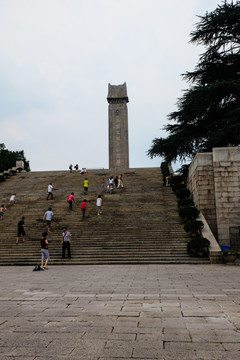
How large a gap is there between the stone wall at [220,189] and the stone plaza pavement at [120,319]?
30.9 feet

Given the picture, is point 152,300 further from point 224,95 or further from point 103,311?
point 224,95

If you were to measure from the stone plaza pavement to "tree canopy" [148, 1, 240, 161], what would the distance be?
14.1 m

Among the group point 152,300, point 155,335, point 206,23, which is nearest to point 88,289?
point 152,300

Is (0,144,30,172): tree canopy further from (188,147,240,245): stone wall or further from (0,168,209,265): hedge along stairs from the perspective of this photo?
(188,147,240,245): stone wall

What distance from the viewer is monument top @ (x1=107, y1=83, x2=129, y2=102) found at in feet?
212

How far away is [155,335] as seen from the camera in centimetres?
404

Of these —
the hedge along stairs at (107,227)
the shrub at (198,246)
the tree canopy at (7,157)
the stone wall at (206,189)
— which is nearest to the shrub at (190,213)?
the hedge along stairs at (107,227)

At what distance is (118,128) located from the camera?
2498 inches

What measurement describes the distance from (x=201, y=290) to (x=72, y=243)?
9596mm

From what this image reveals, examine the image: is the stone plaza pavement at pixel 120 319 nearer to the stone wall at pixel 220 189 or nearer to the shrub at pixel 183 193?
the stone wall at pixel 220 189

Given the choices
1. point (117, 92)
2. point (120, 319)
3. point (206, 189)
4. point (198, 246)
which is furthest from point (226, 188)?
point (117, 92)

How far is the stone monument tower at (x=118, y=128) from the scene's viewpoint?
204 ft

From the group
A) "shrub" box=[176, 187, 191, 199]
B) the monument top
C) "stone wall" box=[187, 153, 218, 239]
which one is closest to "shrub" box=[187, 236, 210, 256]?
"stone wall" box=[187, 153, 218, 239]

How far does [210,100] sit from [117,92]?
158ft
